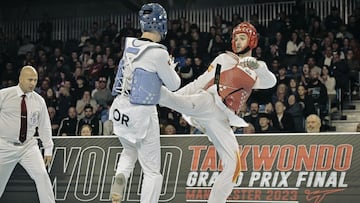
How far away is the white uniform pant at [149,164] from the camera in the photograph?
5.48m

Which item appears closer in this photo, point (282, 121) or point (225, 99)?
point (225, 99)

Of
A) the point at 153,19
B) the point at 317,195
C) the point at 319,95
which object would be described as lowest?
the point at 317,195

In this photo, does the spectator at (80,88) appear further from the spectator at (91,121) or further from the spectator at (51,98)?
the spectator at (91,121)

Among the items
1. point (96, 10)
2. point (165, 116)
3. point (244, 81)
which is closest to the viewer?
point (244, 81)

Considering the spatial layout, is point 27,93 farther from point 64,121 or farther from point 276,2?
point 276,2

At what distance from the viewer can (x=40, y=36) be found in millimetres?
17484

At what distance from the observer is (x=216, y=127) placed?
238 inches

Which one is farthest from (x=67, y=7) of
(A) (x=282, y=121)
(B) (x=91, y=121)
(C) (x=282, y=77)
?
(A) (x=282, y=121)

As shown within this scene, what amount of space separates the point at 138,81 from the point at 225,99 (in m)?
0.97

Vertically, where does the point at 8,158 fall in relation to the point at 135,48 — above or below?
below

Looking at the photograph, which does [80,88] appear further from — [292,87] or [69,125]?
[292,87]

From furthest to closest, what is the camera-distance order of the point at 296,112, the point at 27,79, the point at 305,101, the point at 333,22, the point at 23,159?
the point at 333,22 → the point at 305,101 → the point at 296,112 → the point at 27,79 → the point at 23,159

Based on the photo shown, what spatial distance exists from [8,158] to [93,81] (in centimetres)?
655

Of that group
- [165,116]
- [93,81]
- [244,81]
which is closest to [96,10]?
[93,81]
